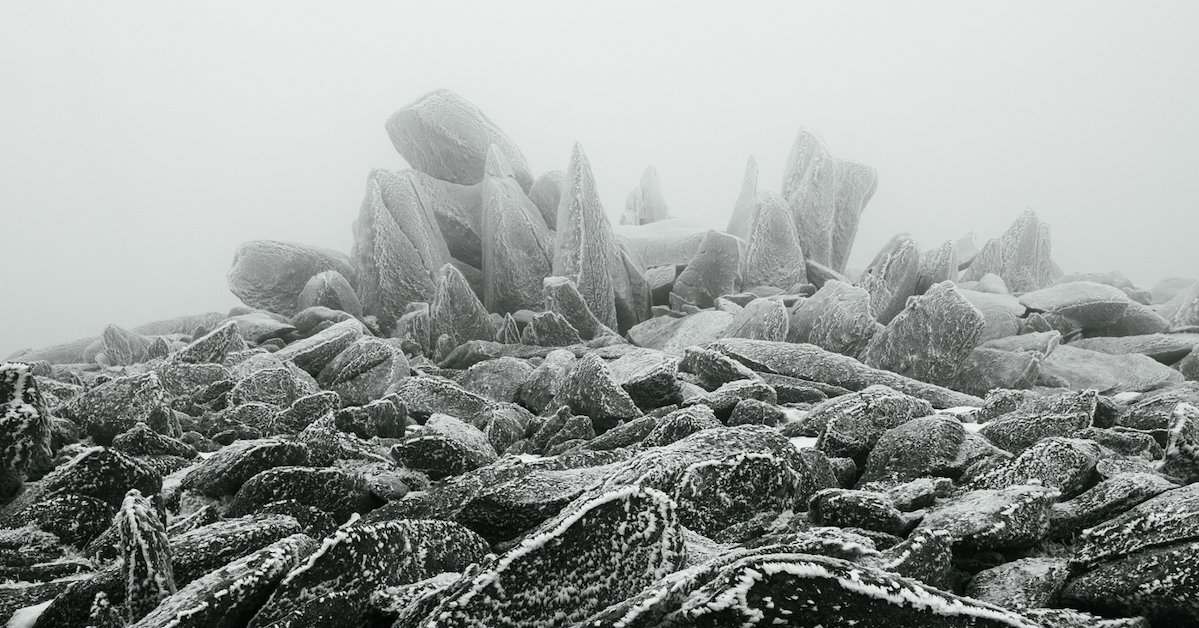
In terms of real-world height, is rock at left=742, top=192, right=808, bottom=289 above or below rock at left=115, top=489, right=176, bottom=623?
below

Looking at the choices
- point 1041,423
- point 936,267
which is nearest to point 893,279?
point 936,267

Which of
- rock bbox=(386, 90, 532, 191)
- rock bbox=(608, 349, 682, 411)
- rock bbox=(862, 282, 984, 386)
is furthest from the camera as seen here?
rock bbox=(386, 90, 532, 191)

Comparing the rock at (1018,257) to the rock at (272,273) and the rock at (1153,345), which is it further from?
the rock at (272,273)

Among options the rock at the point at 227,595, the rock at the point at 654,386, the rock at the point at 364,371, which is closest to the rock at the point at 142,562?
the rock at the point at 227,595

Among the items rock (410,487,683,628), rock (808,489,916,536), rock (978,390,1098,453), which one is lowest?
rock (978,390,1098,453)

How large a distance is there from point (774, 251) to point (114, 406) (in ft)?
41.0

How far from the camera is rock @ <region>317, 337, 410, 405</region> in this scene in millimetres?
9289

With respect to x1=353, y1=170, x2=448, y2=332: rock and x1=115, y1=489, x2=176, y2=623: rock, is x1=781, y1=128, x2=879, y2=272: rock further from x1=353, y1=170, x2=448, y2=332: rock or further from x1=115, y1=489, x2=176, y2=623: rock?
x1=115, y1=489, x2=176, y2=623: rock

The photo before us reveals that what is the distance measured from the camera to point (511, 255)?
15.0 meters

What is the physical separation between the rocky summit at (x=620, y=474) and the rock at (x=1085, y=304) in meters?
0.05

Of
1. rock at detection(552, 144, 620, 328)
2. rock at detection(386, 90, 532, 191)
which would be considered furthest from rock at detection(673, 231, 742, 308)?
rock at detection(386, 90, 532, 191)

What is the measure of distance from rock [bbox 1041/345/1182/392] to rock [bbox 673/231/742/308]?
18.6 feet

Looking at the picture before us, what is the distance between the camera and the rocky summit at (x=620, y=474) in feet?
9.49

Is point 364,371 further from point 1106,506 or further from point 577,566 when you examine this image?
point 1106,506
